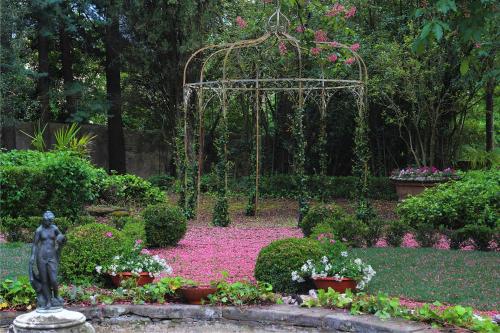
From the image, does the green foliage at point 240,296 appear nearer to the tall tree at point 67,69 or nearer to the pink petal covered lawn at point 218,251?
the pink petal covered lawn at point 218,251

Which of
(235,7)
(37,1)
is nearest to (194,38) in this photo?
(235,7)

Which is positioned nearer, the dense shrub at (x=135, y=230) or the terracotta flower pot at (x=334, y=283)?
the terracotta flower pot at (x=334, y=283)

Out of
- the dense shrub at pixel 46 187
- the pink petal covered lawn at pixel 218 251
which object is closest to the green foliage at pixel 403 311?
the pink petal covered lawn at pixel 218 251

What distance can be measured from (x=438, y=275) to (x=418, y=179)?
7.46 m

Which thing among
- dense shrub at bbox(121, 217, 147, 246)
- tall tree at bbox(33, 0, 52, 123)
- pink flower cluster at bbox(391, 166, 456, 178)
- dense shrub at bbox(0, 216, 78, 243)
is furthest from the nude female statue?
tall tree at bbox(33, 0, 52, 123)

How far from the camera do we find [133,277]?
6.81m

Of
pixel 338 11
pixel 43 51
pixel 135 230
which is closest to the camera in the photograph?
pixel 135 230

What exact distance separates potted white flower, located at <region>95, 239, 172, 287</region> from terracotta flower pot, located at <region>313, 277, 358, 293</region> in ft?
5.21

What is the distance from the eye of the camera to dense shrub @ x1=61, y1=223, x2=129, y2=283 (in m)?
7.04

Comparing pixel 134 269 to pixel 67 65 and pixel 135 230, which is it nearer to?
pixel 135 230

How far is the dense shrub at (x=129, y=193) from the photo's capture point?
47.5ft

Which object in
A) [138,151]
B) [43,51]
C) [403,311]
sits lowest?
[403,311]

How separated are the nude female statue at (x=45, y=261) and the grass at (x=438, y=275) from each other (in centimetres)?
345

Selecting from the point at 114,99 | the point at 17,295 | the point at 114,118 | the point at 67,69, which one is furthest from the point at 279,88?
the point at 67,69
